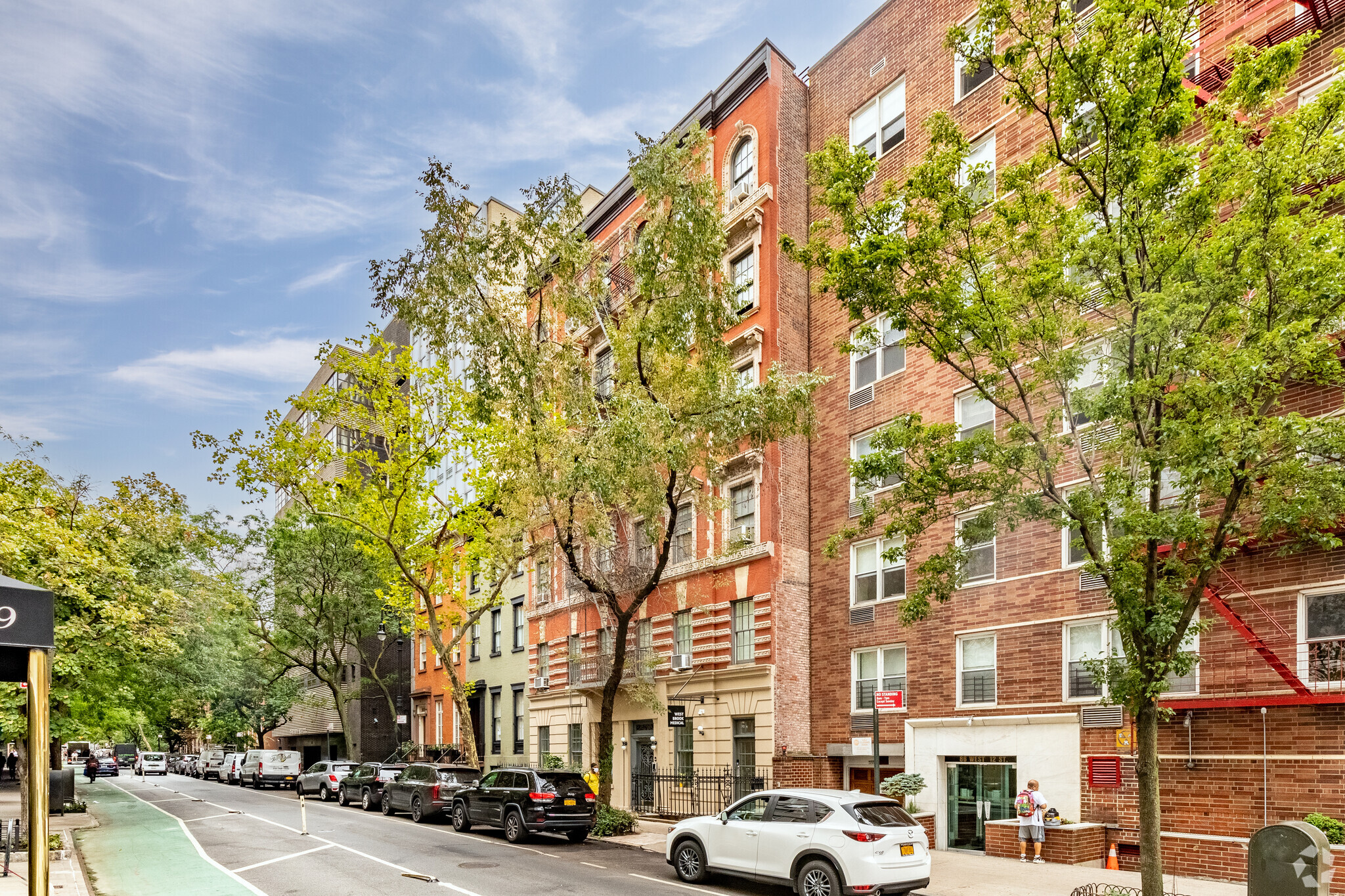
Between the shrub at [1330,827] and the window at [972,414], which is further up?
the window at [972,414]

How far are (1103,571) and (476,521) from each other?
75.8 feet

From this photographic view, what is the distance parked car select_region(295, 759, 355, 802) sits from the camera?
3791cm

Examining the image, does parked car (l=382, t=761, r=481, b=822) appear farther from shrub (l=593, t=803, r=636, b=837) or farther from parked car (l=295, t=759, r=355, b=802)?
parked car (l=295, t=759, r=355, b=802)

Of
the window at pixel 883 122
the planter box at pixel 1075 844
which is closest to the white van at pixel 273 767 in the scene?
the window at pixel 883 122

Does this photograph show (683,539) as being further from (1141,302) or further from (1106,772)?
(1141,302)

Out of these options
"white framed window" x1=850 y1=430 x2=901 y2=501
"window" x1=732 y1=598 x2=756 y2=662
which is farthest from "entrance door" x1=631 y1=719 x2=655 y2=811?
"white framed window" x1=850 y1=430 x2=901 y2=501

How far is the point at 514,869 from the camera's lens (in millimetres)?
17844

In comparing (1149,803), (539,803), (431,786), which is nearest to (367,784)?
(431,786)

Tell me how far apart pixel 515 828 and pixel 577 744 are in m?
12.9

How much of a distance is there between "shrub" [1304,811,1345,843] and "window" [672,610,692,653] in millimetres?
17009

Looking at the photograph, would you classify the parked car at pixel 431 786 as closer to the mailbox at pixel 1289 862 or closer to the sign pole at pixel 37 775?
the mailbox at pixel 1289 862

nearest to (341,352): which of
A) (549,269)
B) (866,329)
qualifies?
(549,269)

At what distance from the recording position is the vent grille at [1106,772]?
18.2 metres

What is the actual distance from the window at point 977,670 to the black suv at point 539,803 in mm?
8511
